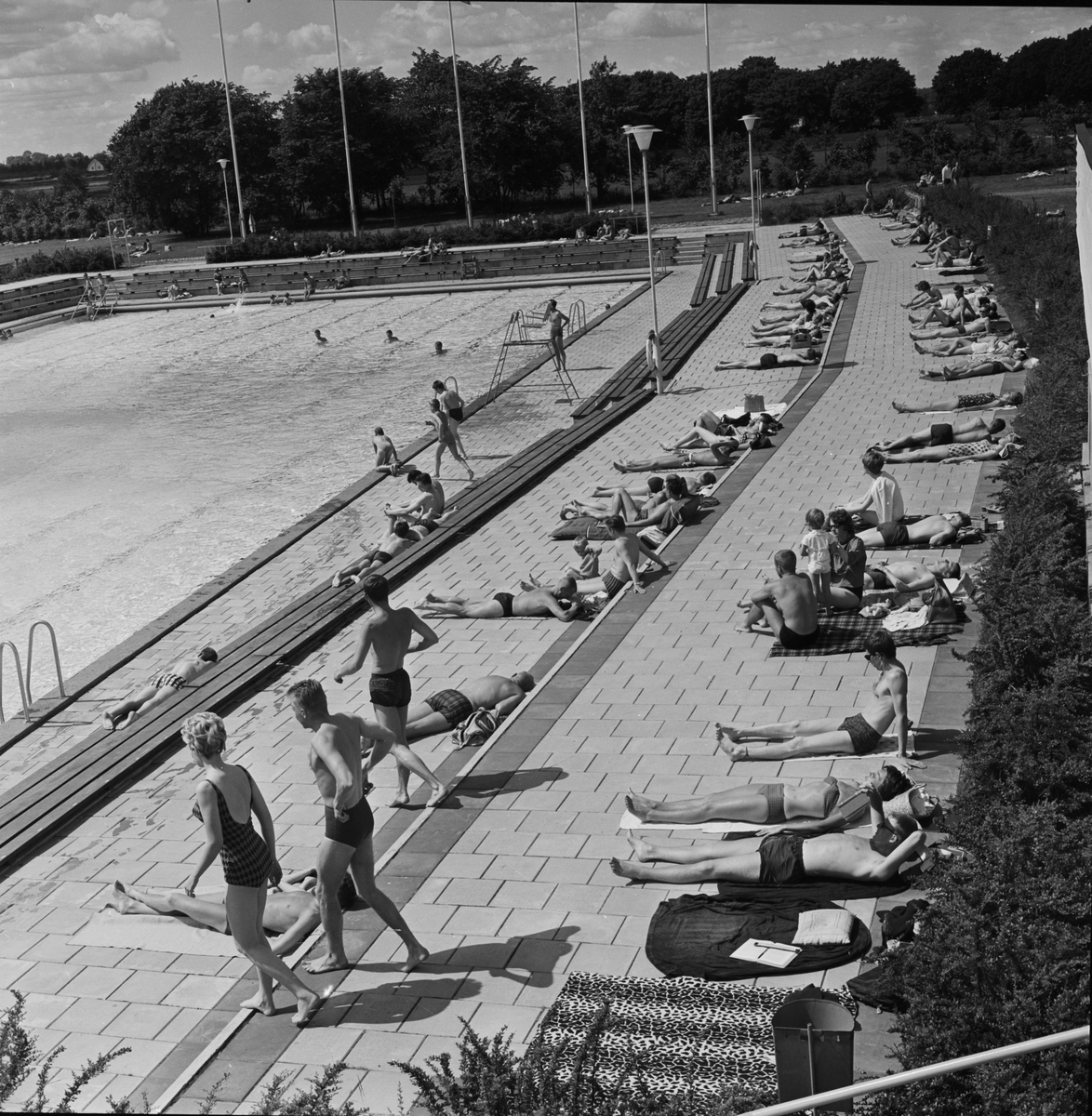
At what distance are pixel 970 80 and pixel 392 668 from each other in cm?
5079

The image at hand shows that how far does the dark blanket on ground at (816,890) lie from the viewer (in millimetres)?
6762

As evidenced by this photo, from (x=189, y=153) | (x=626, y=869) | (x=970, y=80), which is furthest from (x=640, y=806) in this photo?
(x=189, y=153)

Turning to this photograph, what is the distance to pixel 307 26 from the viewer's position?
54.5 m

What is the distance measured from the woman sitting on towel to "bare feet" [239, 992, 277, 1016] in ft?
7.87

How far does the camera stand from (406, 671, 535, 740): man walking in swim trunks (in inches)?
379

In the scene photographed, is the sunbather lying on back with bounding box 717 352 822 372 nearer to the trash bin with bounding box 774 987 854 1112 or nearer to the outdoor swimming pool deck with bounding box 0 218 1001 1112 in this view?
the outdoor swimming pool deck with bounding box 0 218 1001 1112

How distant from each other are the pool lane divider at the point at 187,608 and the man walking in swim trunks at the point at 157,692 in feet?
2.33

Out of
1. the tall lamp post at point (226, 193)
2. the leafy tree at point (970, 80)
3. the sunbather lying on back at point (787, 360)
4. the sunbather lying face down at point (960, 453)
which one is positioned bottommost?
the sunbather lying face down at point (960, 453)

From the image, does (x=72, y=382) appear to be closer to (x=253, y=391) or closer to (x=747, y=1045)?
(x=253, y=391)

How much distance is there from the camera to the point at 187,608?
14.5 m

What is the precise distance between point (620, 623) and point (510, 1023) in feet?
19.3

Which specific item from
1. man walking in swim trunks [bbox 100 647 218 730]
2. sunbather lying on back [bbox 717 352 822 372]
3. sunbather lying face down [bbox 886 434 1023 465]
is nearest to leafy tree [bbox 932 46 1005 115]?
sunbather lying on back [bbox 717 352 822 372]

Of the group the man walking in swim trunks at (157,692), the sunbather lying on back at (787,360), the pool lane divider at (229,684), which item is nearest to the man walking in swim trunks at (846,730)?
the pool lane divider at (229,684)

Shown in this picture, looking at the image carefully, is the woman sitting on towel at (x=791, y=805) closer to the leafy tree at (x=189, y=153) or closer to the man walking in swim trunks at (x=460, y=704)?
the man walking in swim trunks at (x=460, y=704)
